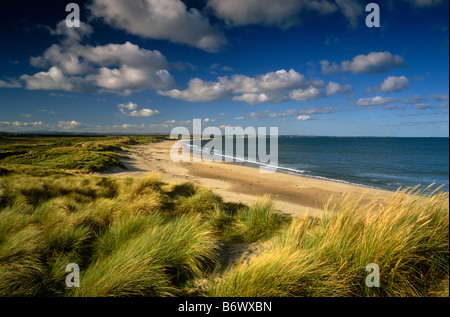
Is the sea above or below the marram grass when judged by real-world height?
below

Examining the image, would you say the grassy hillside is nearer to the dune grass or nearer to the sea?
the dune grass

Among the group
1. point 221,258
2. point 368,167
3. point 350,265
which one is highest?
point 350,265

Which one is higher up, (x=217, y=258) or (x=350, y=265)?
(x=350, y=265)

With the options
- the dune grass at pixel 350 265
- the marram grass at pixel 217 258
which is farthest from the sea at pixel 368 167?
the marram grass at pixel 217 258

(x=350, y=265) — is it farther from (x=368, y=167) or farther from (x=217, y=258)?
(x=368, y=167)

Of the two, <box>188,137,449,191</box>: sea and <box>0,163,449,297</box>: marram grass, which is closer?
<box>0,163,449,297</box>: marram grass

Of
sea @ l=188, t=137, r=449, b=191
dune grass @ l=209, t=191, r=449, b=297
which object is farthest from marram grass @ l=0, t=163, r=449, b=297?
sea @ l=188, t=137, r=449, b=191

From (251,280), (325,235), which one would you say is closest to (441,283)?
(325,235)

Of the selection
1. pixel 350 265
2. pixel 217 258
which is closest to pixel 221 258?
pixel 217 258

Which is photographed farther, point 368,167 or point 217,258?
point 368,167

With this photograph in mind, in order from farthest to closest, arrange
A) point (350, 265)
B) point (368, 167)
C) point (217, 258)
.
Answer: point (368, 167) → point (217, 258) → point (350, 265)

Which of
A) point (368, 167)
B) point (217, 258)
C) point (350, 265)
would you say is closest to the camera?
point (350, 265)

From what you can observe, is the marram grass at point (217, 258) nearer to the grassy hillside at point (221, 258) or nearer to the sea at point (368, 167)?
the grassy hillside at point (221, 258)
